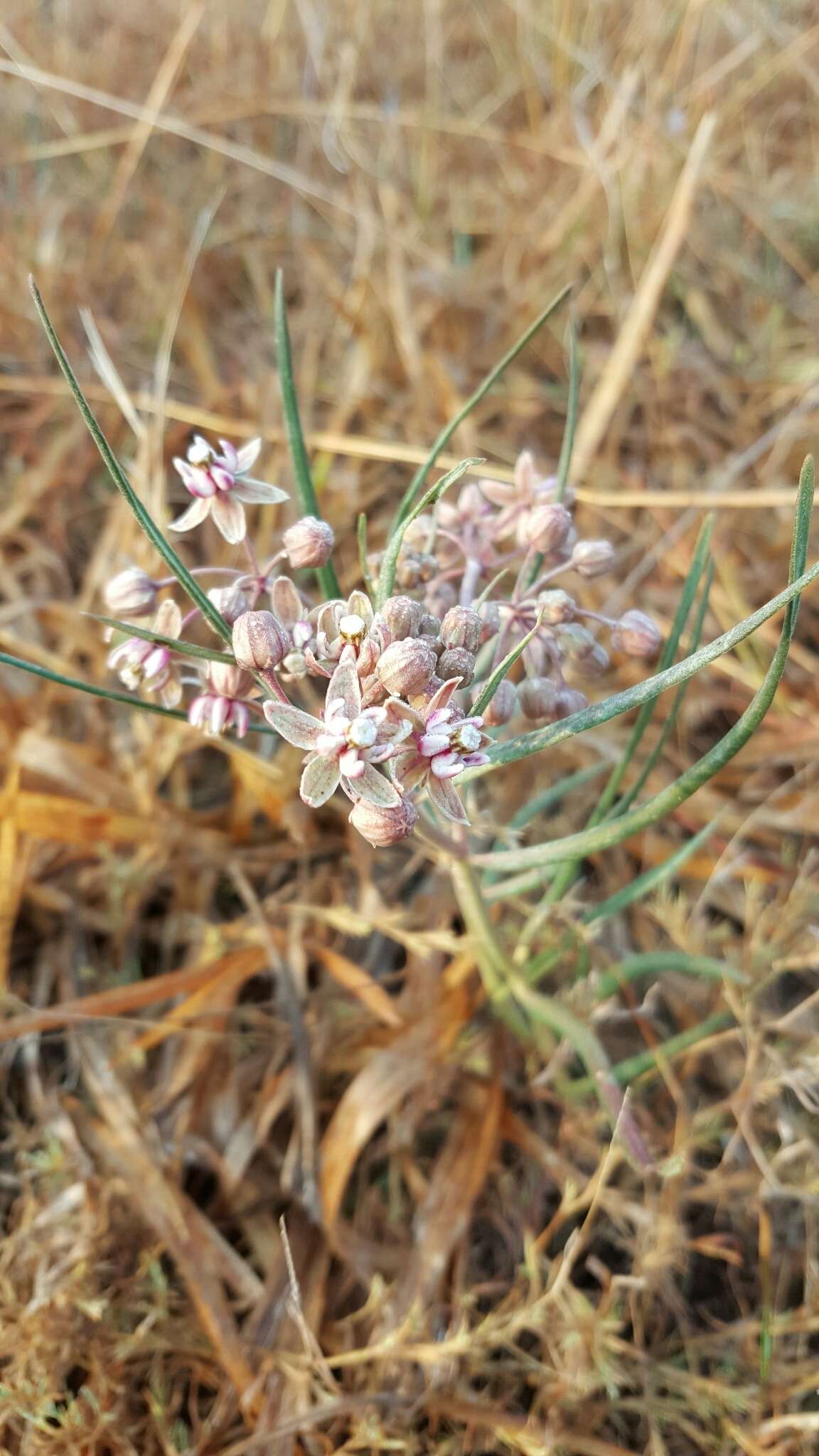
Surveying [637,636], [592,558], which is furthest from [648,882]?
[592,558]

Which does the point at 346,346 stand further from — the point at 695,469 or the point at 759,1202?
the point at 759,1202

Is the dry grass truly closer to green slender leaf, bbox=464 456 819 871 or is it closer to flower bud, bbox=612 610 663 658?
green slender leaf, bbox=464 456 819 871

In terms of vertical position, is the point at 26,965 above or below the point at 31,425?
below

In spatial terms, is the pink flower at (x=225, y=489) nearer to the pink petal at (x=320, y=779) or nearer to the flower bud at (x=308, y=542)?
the flower bud at (x=308, y=542)

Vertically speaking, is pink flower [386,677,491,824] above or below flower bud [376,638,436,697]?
below

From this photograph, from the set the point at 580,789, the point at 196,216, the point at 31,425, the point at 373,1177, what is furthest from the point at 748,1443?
the point at 196,216

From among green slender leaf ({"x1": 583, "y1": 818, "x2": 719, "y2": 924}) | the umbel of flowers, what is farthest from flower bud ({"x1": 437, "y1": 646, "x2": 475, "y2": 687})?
green slender leaf ({"x1": 583, "y1": 818, "x2": 719, "y2": 924})
